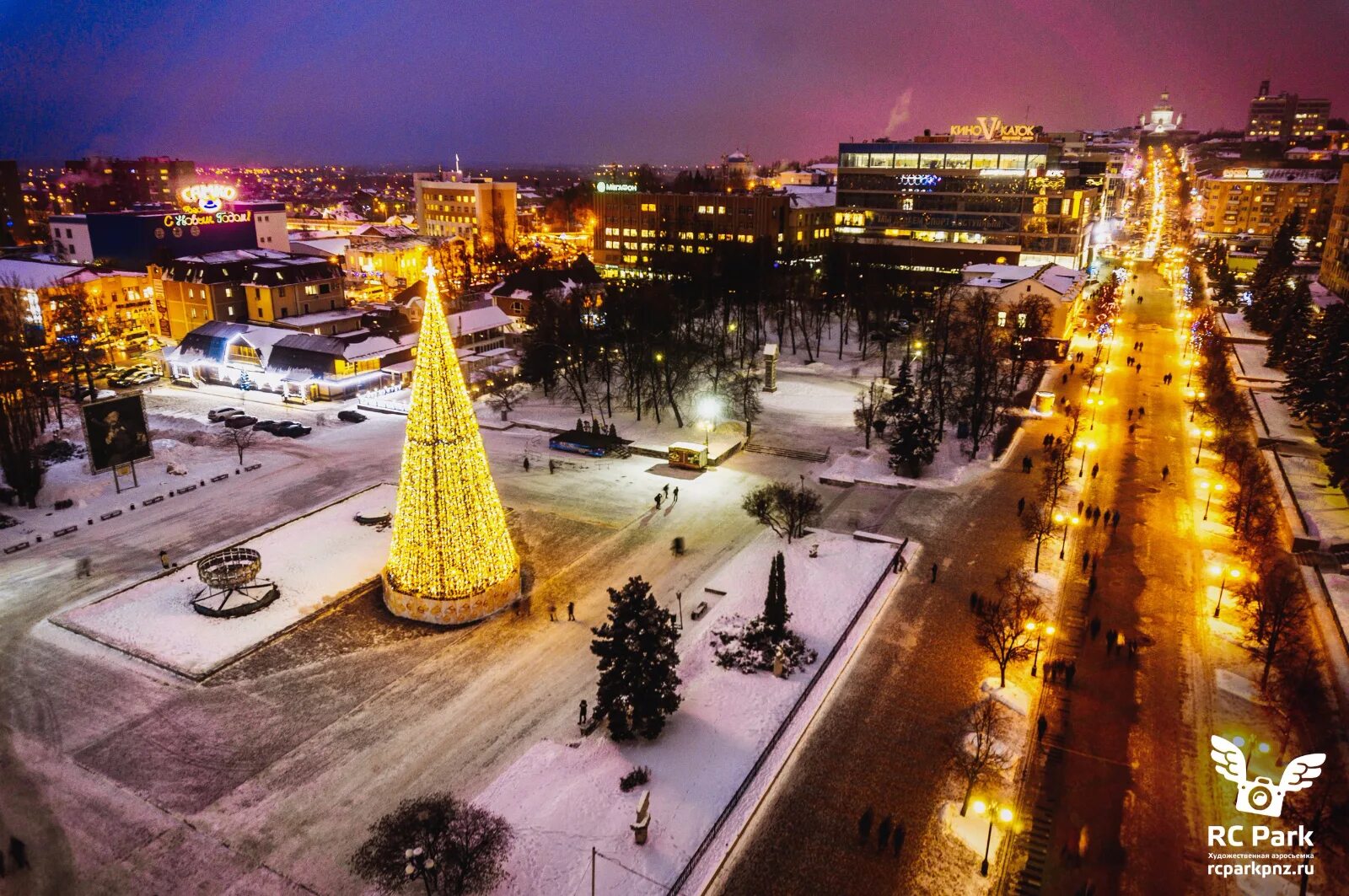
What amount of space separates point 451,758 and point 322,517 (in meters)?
19.5

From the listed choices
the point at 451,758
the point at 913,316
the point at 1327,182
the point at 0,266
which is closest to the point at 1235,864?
the point at 451,758

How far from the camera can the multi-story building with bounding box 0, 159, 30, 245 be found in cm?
11431

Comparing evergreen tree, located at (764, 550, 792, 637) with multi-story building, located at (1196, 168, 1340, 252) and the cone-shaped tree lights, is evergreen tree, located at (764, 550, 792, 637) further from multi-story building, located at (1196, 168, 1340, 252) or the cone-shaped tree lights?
multi-story building, located at (1196, 168, 1340, 252)

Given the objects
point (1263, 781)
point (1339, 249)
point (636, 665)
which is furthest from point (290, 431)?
point (1339, 249)

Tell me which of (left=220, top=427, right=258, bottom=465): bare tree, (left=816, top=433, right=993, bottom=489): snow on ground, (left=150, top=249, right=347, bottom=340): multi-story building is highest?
(left=150, top=249, right=347, bottom=340): multi-story building

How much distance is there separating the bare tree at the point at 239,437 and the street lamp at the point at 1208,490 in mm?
50693

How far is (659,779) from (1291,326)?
6862 centimetres

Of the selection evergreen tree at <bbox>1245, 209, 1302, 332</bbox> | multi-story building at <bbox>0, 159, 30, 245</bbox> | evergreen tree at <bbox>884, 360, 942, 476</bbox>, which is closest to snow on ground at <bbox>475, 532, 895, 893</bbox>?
evergreen tree at <bbox>884, 360, 942, 476</bbox>

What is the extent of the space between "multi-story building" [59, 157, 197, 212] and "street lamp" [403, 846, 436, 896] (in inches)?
6014

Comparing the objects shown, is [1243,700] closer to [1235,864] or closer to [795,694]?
[1235,864]

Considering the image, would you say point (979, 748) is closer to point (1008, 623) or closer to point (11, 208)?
point (1008, 623)

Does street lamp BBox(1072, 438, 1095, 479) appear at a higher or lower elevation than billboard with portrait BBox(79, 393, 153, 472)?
lower

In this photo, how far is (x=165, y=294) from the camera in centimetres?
7369

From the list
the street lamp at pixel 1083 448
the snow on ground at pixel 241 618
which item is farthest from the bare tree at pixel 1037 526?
the snow on ground at pixel 241 618
